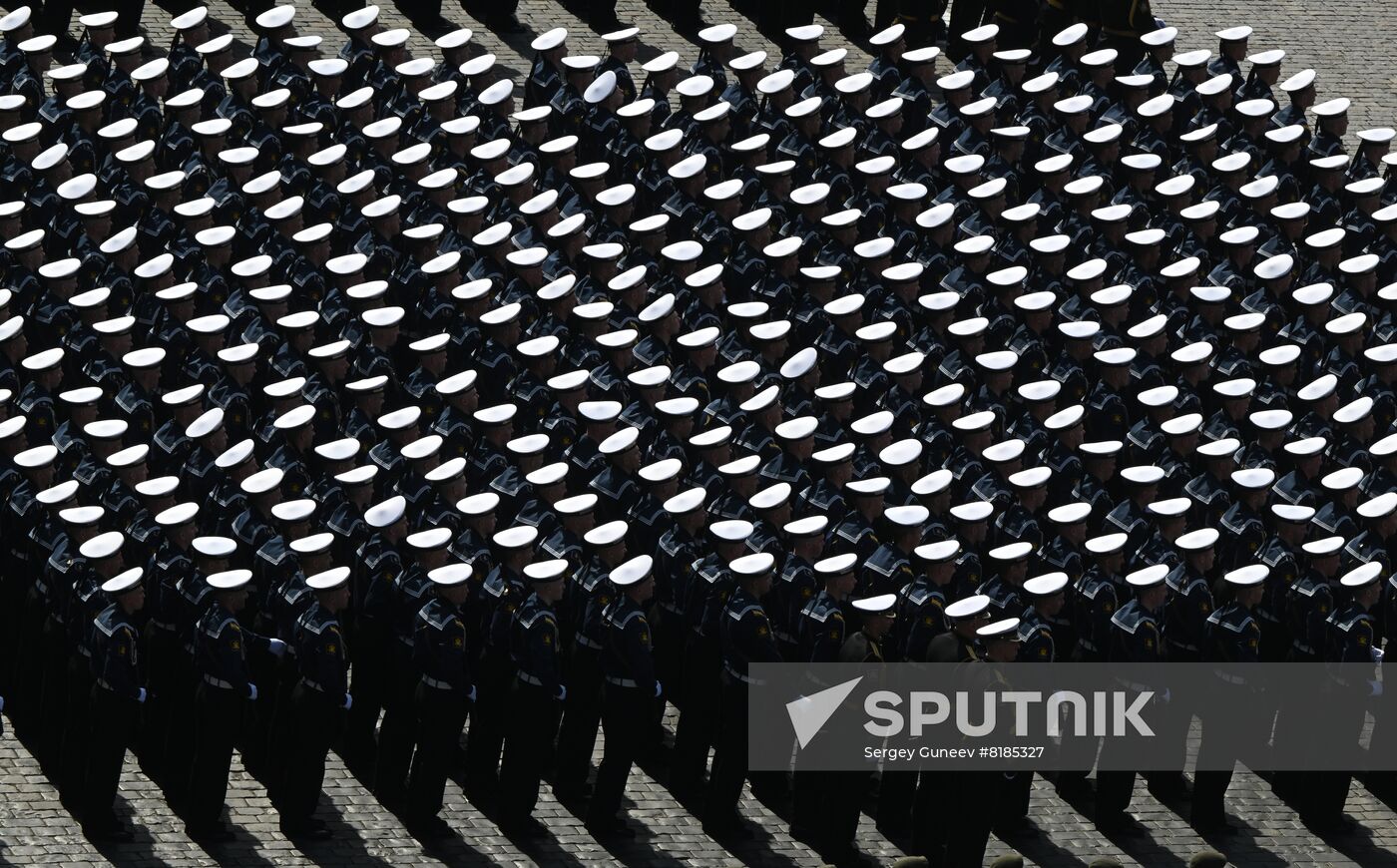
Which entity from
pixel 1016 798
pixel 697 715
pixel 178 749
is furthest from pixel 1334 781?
pixel 178 749

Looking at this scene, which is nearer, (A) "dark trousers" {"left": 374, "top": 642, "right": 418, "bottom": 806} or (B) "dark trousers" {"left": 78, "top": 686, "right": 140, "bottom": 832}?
(B) "dark trousers" {"left": 78, "top": 686, "right": 140, "bottom": 832}

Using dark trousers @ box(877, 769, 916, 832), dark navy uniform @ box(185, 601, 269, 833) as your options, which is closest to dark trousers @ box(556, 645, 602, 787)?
dark trousers @ box(877, 769, 916, 832)

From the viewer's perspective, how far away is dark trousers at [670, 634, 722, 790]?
58.2 feet

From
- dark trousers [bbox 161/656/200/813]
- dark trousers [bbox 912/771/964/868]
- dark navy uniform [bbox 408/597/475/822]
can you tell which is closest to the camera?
dark navy uniform [bbox 408/597/475/822]

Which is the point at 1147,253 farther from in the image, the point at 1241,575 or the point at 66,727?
the point at 66,727

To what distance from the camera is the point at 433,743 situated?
1716 centimetres

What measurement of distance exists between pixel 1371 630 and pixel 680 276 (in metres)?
5.33

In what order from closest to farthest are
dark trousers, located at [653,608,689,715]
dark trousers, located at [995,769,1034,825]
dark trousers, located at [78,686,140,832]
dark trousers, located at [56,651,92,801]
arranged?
dark trousers, located at [78,686,140,832] < dark trousers, located at [56,651,92,801] < dark trousers, located at [995,769,1034,825] < dark trousers, located at [653,608,689,715]

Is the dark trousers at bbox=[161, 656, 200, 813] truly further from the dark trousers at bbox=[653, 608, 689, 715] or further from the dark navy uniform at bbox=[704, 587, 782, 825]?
the dark navy uniform at bbox=[704, 587, 782, 825]

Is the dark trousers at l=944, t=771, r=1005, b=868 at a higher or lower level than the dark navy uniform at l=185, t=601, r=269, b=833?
lower

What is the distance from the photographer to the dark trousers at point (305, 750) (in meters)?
16.9

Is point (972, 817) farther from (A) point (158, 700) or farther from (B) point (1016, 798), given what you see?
(A) point (158, 700)

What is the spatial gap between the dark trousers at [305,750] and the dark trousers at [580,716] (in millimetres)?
1343

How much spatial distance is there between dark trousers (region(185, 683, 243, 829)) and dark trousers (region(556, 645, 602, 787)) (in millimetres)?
1866
